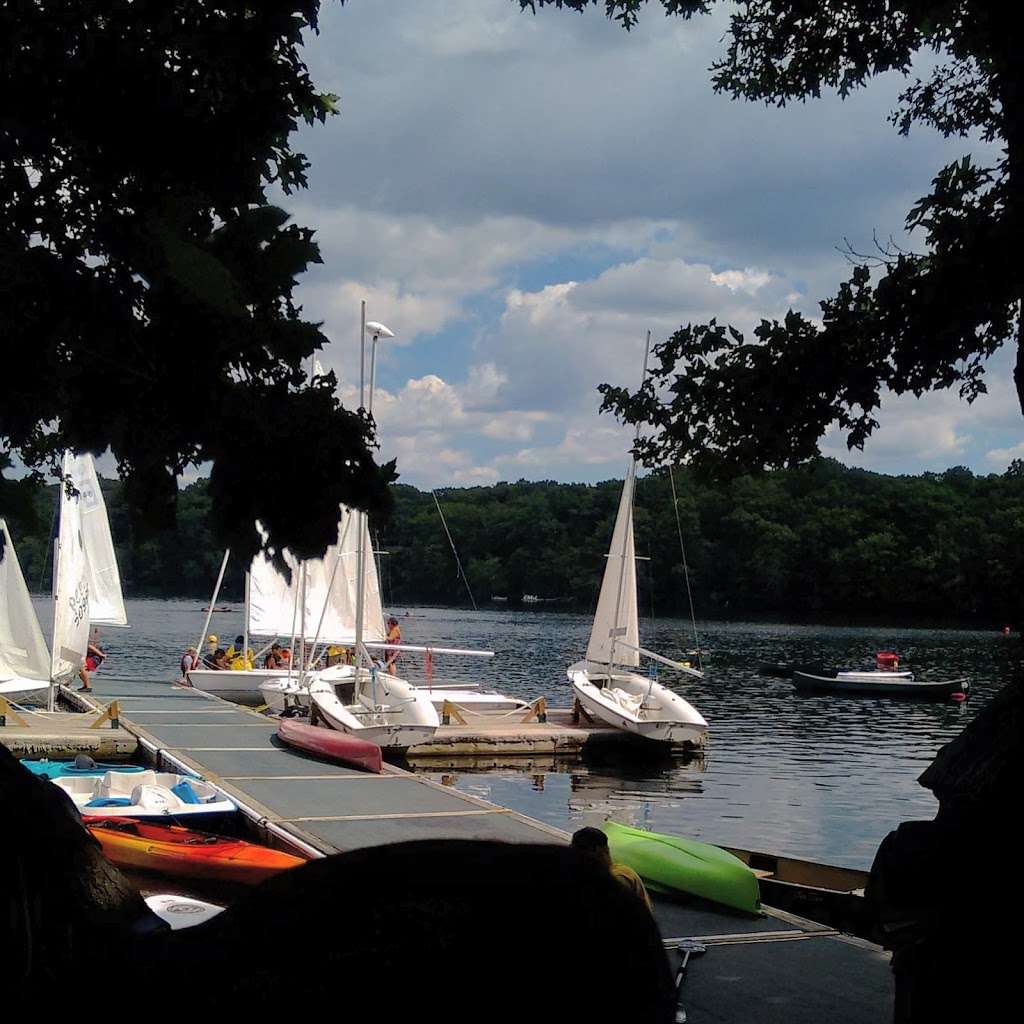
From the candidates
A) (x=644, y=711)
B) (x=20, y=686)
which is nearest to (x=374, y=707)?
(x=644, y=711)

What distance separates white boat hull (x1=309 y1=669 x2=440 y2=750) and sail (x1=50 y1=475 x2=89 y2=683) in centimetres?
591

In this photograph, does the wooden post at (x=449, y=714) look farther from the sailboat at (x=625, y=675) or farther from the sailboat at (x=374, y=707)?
the sailboat at (x=625, y=675)

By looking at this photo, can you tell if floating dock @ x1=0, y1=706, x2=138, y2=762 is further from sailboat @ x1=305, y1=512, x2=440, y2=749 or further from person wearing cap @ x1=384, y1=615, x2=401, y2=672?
person wearing cap @ x1=384, y1=615, x2=401, y2=672

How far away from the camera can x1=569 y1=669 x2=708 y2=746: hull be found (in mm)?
31703

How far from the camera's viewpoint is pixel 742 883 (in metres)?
11.6

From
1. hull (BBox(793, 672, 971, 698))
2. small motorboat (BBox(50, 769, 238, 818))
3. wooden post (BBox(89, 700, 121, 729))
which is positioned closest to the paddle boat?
small motorboat (BBox(50, 769, 238, 818))

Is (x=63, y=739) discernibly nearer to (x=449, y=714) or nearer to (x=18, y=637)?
(x=18, y=637)

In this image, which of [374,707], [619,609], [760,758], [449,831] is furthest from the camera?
[619,609]

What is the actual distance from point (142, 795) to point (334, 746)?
6.56 metres

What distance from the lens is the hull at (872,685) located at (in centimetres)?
5353

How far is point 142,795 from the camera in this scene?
1595cm

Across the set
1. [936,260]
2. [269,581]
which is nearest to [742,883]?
[936,260]

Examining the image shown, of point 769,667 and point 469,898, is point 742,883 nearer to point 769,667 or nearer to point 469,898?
point 469,898

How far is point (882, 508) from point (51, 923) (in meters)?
141
